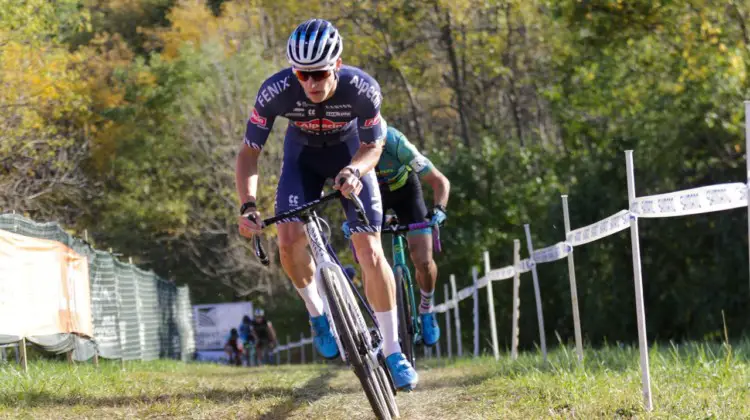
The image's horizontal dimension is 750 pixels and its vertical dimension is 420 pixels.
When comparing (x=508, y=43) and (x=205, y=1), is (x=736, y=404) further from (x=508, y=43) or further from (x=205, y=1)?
(x=205, y=1)

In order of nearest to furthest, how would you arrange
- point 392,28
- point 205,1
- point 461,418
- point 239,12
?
point 461,418 → point 392,28 → point 239,12 → point 205,1

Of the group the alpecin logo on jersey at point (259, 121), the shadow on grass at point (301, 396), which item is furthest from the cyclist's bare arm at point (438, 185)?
the alpecin logo on jersey at point (259, 121)

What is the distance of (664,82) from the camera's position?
89.9 feet

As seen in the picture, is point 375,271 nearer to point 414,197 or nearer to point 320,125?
point 320,125

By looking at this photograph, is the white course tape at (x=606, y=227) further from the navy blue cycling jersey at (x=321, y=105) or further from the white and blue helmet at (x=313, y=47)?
the white and blue helmet at (x=313, y=47)

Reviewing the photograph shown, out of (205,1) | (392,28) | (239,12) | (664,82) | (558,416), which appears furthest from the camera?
(205,1)

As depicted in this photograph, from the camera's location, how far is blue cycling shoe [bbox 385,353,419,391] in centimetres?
638

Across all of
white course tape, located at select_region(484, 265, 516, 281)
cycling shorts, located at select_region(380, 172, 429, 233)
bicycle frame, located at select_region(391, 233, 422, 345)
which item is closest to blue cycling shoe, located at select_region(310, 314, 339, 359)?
bicycle frame, located at select_region(391, 233, 422, 345)

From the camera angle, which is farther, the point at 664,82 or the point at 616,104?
the point at 616,104

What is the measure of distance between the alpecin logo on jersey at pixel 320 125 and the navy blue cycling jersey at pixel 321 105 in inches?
0.4

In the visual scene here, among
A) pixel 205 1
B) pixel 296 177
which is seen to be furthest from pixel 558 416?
pixel 205 1

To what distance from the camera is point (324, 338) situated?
700 centimetres

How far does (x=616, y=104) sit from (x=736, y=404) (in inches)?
1021

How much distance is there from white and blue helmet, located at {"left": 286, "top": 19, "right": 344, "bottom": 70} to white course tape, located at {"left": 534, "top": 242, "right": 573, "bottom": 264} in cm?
290
